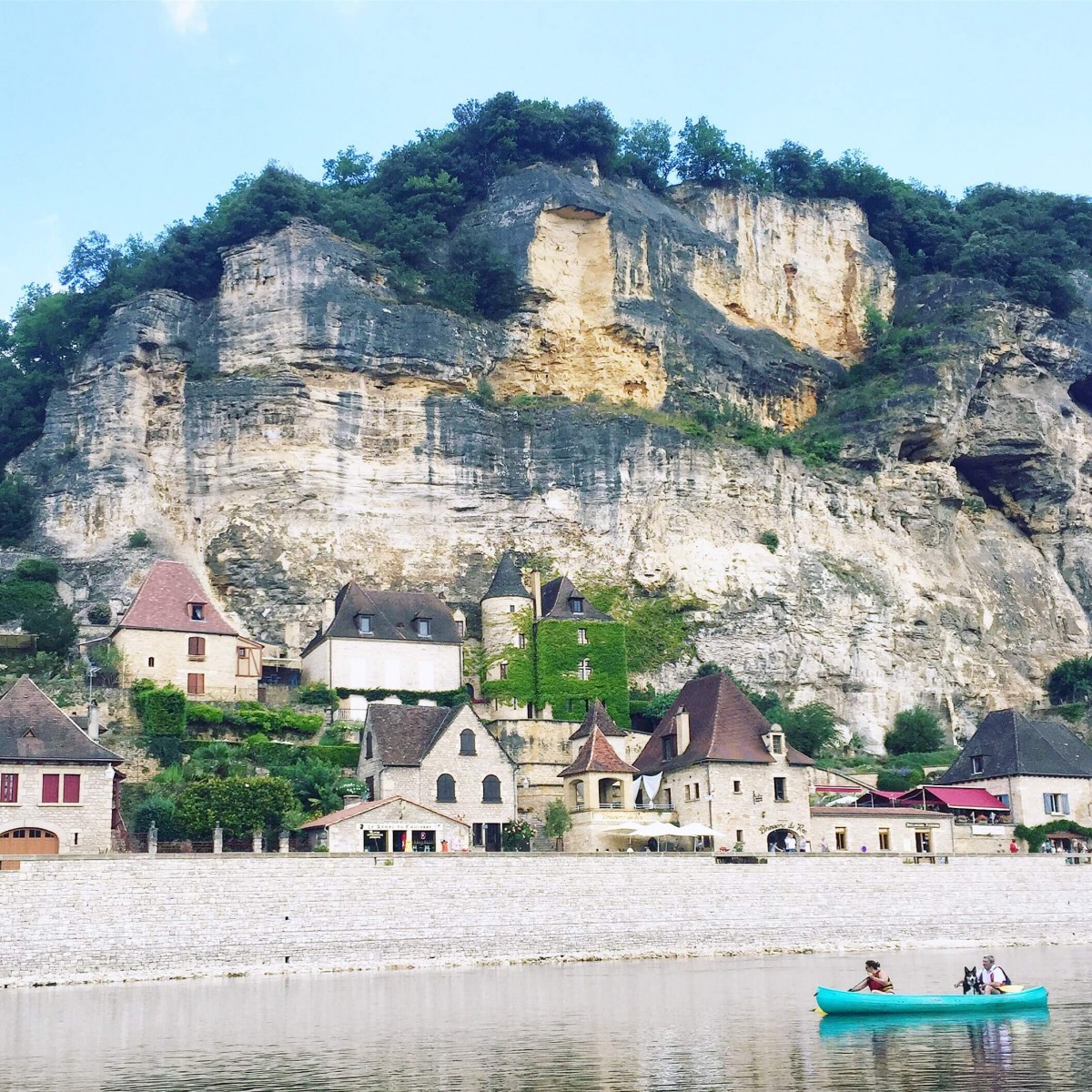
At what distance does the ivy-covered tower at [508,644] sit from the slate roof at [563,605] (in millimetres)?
803

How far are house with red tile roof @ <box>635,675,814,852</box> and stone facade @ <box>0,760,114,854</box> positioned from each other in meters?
20.0

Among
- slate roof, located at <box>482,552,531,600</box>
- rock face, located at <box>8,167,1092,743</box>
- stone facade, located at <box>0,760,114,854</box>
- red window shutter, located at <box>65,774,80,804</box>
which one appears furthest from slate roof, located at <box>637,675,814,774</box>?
red window shutter, located at <box>65,774,80,804</box>

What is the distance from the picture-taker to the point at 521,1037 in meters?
28.7

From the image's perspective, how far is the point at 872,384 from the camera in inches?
3359

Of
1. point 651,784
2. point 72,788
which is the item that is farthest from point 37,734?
point 651,784

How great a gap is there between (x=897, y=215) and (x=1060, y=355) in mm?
15322

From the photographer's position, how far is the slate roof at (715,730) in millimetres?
55953

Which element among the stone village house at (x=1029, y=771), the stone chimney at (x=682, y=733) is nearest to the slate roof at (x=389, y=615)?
the stone chimney at (x=682, y=733)

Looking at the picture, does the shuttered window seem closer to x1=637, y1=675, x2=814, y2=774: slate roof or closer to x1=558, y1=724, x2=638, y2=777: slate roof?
x1=558, y1=724, x2=638, y2=777: slate roof

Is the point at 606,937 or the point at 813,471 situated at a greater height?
the point at 813,471

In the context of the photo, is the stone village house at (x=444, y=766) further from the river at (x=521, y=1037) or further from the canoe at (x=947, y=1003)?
the canoe at (x=947, y=1003)

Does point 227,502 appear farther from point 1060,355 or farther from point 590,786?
point 1060,355

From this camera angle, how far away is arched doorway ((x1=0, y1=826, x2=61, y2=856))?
158 ft

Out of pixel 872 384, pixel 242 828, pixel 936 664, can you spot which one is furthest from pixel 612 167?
pixel 242 828
